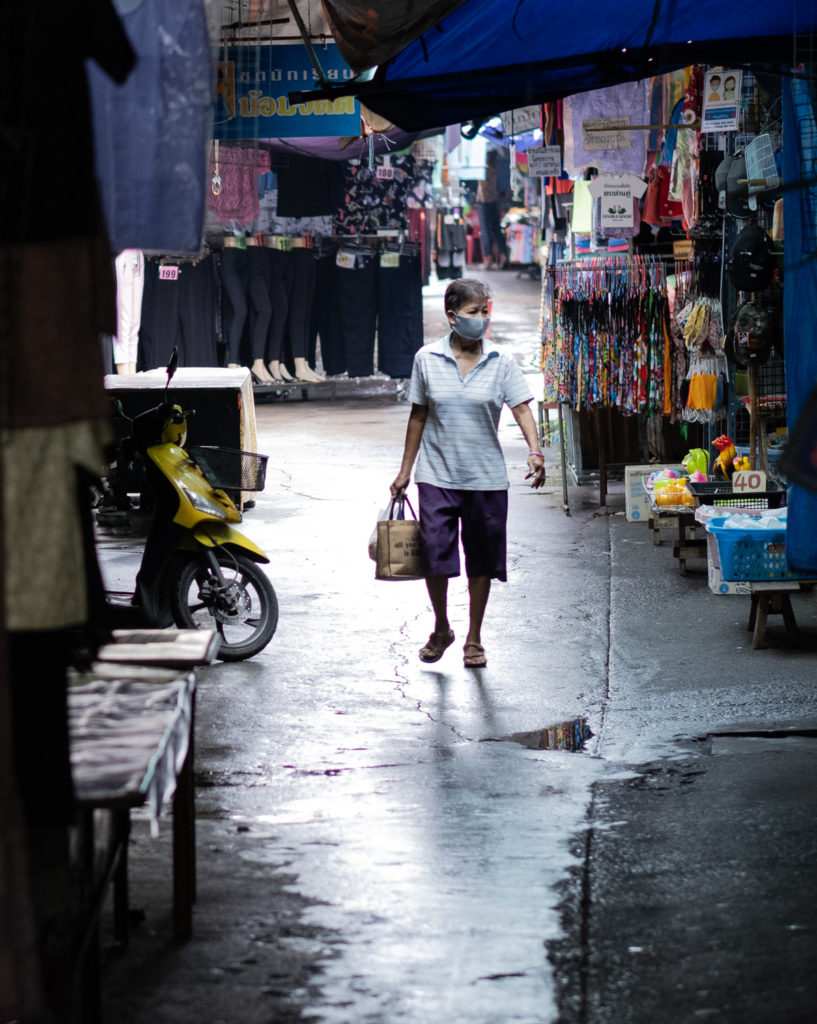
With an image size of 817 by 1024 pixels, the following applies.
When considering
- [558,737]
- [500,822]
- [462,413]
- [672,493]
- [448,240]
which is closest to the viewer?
[500,822]

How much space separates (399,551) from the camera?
6.86 meters

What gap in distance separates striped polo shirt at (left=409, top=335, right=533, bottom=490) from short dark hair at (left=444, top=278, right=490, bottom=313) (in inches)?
8.8

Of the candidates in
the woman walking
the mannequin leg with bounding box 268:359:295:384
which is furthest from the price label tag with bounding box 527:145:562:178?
the mannequin leg with bounding box 268:359:295:384

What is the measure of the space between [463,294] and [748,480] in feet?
8.56

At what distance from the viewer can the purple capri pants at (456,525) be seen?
271 inches

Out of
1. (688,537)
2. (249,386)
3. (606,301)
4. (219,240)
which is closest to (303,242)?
(219,240)

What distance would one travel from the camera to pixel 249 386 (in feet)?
38.2

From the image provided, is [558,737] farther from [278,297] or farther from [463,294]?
[278,297]

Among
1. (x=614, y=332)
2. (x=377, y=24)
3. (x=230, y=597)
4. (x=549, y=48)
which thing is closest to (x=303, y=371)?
(x=614, y=332)

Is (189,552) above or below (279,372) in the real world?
below

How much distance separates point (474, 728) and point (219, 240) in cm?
1329

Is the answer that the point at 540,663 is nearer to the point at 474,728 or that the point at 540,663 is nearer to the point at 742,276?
the point at 474,728

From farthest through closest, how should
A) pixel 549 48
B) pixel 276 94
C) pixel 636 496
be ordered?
pixel 636 496, pixel 276 94, pixel 549 48

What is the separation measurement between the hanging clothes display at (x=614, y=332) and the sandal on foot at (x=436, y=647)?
3.99 meters
